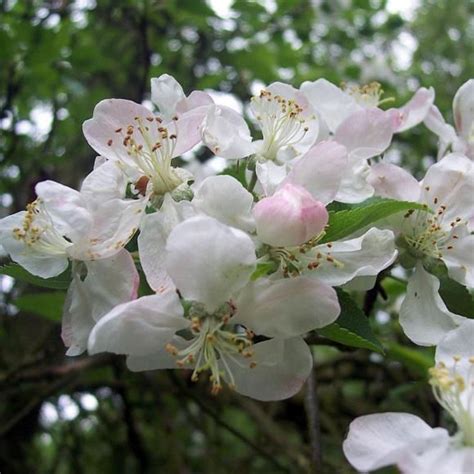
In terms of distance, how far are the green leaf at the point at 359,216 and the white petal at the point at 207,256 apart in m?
0.16

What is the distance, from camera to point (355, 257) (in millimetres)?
913

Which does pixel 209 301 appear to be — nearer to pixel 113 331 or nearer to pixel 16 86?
pixel 113 331

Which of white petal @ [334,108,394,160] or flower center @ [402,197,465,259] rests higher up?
white petal @ [334,108,394,160]

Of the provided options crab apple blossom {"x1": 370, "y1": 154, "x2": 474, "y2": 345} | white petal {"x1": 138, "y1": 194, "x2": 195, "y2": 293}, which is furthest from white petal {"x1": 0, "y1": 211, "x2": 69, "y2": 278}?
crab apple blossom {"x1": 370, "y1": 154, "x2": 474, "y2": 345}

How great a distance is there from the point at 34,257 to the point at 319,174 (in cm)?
38

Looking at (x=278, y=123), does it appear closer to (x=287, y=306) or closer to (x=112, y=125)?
(x=112, y=125)

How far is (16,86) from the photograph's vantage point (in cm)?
208

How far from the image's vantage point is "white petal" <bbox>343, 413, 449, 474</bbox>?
28.8 inches

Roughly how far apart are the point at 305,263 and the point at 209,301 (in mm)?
132

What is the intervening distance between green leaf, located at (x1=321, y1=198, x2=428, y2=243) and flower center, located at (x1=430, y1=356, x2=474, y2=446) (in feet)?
0.62

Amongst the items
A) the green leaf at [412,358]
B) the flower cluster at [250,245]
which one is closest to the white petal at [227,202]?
the flower cluster at [250,245]

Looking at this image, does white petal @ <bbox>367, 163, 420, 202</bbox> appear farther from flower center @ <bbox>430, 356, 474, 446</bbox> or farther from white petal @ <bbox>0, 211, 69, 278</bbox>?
white petal @ <bbox>0, 211, 69, 278</bbox>

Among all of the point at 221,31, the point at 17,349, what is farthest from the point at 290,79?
the point at 17,349

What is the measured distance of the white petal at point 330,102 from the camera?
1167 mm
